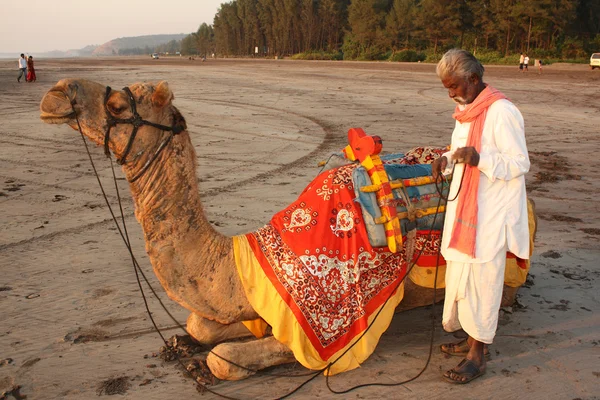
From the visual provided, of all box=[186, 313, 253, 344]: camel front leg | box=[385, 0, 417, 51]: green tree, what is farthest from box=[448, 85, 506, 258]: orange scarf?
box=[385, 0, 417, 51]: green tree

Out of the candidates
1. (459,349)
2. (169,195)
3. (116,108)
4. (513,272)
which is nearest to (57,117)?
(116,108)

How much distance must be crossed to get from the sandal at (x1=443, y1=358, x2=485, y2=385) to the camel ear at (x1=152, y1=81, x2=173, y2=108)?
2.62 m

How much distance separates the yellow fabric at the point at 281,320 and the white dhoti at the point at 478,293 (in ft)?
2.11

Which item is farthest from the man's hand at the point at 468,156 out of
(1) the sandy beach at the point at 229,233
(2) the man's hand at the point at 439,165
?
(1) the sandy beach at the point at 229,233

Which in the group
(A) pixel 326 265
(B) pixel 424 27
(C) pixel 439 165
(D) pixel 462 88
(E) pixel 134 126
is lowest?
(A) pixel 326 265

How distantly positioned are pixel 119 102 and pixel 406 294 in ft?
8.29

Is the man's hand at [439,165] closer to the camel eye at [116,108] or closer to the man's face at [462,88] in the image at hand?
the man's face at [462,88]

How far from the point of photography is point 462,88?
11.5ft

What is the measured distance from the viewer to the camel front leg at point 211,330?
396cm

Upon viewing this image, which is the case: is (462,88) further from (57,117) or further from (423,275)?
(57,117)

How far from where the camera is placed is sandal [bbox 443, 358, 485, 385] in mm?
3736

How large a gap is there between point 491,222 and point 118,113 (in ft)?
7.89

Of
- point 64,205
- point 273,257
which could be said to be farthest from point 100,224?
point 273,257

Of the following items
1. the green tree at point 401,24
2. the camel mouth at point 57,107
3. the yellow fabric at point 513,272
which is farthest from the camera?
the green tree at point 401,24
